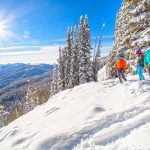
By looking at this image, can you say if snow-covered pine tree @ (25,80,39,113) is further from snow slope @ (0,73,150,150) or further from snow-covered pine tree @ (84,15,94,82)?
snow slope @ (0,73,150,150)

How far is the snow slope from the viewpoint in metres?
9.24

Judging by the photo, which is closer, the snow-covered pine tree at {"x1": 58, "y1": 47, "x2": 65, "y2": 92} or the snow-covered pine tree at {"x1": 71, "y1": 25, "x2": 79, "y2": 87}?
the snow-covered pine tree at {"x1": 71, "y1": 25, "x2": 79, "y2": 87}

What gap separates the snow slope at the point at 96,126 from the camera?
9237mm

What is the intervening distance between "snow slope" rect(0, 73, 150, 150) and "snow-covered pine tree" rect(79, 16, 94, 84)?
103ft

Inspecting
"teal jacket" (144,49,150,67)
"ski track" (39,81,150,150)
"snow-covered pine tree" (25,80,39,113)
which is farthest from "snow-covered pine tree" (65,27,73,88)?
"ski track" (39,81,150,150)

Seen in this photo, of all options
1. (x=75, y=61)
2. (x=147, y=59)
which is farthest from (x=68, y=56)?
(x=147, y=59)

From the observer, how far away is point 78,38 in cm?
5316

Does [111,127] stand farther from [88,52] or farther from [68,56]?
[68,56]

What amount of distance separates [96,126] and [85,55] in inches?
1516

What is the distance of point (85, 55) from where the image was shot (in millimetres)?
48688

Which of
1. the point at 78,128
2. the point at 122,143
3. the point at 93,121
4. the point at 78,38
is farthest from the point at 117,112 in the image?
the point at 78,38

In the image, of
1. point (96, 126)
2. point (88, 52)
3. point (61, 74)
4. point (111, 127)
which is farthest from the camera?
point (61, 74)

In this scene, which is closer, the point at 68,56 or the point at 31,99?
the point at 68,56

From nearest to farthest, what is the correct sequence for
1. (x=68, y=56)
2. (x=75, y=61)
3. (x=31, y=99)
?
1. (x=75, y=61)
2. (x=68, y=56)
3. (x=31, y=99)
